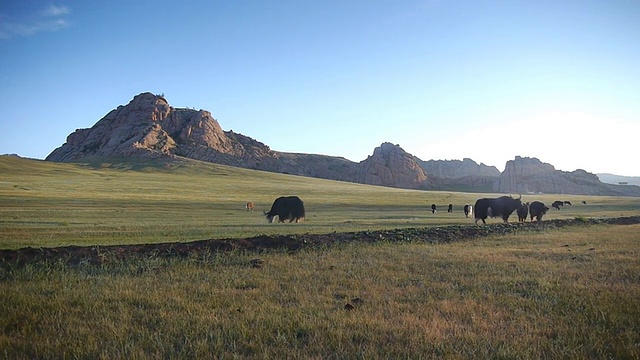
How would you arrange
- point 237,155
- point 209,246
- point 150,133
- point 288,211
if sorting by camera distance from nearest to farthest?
point 209,246, point 288,211, point 150,133, point 237,155

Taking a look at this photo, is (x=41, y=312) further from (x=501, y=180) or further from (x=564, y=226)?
(x=501, y=180)

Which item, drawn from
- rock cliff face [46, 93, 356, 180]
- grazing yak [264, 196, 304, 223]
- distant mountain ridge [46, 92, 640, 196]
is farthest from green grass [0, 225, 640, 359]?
distant mountain ridge [46, 92, 640, 196]

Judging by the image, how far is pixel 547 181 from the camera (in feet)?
574

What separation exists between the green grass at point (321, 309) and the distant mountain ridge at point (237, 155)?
154539mm

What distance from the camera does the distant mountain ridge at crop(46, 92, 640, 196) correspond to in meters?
163

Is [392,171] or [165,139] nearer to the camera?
[165,139]

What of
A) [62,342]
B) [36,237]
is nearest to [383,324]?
[62,342]

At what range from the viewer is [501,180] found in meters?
188

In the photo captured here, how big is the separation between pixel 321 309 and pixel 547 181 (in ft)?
644

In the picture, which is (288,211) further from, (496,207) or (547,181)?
(547,181)

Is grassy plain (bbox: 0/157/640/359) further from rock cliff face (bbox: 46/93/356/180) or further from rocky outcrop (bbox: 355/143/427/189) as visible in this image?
rocky outcrop (bbox: 355/143/427/189)

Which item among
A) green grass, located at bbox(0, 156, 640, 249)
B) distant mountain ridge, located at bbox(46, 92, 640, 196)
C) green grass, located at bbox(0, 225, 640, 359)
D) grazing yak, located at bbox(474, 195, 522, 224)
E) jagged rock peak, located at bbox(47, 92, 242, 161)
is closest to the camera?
green grass, located at bbox(0, 225, 640, 359)

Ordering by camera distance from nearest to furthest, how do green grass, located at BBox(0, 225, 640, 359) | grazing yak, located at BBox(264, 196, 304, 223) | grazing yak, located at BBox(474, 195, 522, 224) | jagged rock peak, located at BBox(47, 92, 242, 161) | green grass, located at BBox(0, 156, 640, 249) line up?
green grass, located at BBox(0, 225, 640, 359)
green grass, located at BBox(0, 156, 640, 249)
grazing yak, located at BBox(264, 196, 304, 223)
grazing yak, located at BBox(474, 195, 522, 224)
jagged rock peak, located at BBox(47, 92, 242, 161)

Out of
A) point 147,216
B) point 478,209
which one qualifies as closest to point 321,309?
point 147,216
